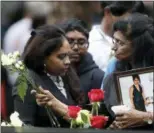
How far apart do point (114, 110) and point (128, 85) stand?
0.12 m

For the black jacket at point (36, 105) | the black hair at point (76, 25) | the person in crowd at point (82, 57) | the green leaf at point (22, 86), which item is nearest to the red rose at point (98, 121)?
the black jacket at point (36, 105)

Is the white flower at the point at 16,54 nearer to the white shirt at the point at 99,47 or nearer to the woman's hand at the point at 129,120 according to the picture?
the white shirt at the point at 99,47

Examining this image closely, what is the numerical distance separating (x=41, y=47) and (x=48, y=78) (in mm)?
139

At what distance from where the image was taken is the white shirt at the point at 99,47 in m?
2.01

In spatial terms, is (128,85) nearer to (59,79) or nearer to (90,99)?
(90,99)

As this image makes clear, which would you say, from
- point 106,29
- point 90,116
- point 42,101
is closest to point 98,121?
point 90,116

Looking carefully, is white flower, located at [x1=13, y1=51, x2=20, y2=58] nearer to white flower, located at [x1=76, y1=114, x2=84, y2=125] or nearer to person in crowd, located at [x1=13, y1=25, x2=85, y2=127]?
person in crowd, located at [x1=13, y1=25, x2=85, y2=127]

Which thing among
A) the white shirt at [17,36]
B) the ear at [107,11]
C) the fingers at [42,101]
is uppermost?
the ear at [107,11]

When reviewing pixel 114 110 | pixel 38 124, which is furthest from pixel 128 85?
pixel 38 124

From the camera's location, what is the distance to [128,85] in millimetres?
1815

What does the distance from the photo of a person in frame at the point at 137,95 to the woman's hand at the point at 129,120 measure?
2 centimetres

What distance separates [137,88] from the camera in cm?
183

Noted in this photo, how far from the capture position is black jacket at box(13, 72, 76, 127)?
183 centimetres

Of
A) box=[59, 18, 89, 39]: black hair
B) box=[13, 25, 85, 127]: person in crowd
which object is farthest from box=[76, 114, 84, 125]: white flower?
box=[59, 18, 89, 39]: black hair
